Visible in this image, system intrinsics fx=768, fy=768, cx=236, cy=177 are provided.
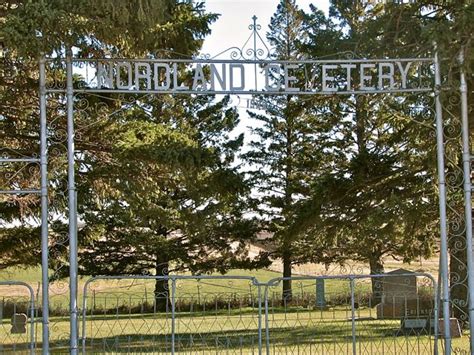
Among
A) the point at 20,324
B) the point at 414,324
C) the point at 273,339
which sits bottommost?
the point at 273,339

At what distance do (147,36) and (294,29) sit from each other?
20.1 metres

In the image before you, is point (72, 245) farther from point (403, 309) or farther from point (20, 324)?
point (403, 309)

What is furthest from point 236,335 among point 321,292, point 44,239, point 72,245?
point 44,239

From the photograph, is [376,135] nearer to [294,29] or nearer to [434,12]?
[294,29]

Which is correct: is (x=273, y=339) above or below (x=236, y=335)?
above

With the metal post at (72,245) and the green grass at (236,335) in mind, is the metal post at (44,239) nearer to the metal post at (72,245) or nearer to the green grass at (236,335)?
the metal post at (72,245)

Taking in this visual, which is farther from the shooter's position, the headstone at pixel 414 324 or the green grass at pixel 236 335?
the headstone at pixel 414 324

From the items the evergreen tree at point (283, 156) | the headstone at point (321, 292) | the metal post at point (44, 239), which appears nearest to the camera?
the metal post at point (44, 239)

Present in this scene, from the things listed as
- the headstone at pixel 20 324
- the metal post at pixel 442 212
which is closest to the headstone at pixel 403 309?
the metal post at pixel 442 212

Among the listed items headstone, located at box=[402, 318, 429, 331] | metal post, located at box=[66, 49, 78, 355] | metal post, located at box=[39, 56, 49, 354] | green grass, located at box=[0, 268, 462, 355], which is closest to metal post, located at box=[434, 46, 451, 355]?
green grass, located at box=[0, 268, 462, 355]

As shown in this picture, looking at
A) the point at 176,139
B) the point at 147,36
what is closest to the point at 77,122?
the point at 176,139

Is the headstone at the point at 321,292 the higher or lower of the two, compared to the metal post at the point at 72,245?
lower

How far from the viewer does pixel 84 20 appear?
9.32m

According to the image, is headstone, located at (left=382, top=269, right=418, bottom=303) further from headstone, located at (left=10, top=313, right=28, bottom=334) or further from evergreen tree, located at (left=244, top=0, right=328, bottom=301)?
evergreen tree, located at (left=244, top=0, right=328, bottom=301)
